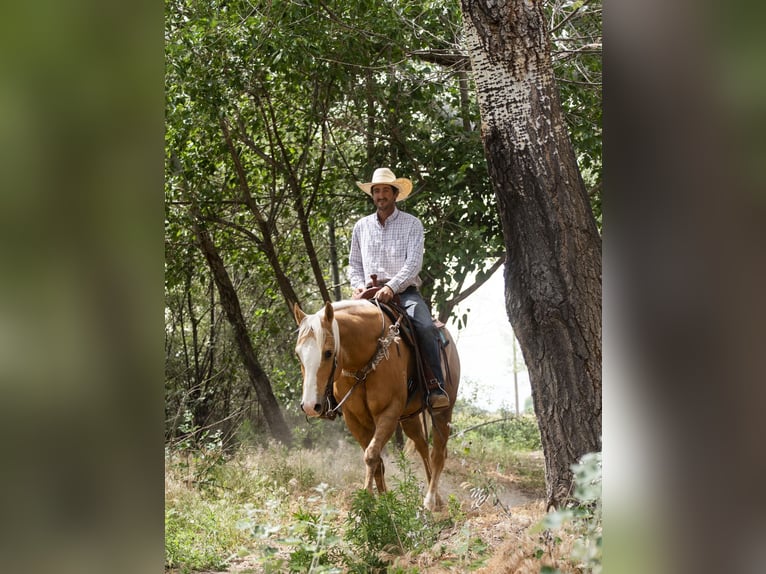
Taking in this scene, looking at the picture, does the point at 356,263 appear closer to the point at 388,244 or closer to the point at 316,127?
the point at 388,244

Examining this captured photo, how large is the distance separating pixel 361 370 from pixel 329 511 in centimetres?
230

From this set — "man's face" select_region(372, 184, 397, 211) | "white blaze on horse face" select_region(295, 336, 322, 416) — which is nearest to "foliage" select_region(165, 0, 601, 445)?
"man's face" select_region(372, 184, 397, 211)

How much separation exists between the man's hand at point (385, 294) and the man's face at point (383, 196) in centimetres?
81

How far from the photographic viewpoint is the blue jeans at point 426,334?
239 inches

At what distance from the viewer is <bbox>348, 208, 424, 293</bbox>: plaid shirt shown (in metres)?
6.29

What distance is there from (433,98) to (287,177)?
2.26 metres

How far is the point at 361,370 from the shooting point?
18.7 ft

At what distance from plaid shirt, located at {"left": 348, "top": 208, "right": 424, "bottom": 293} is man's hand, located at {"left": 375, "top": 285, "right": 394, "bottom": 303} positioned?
30 centimetres

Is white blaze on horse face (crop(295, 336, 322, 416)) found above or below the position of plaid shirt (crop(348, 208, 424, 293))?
below

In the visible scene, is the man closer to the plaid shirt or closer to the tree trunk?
the plaid shirt
